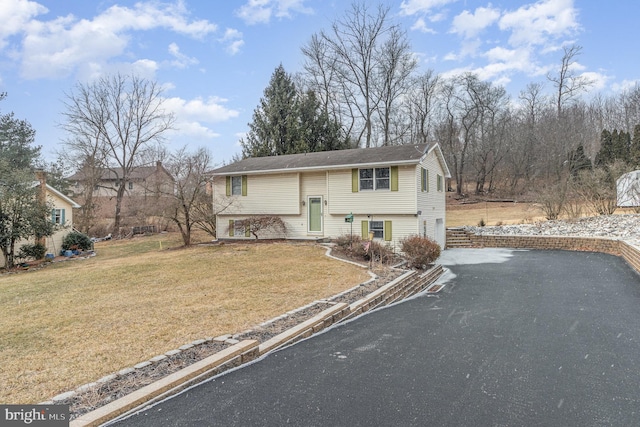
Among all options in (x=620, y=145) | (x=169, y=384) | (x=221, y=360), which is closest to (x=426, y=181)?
(x=221, y=360)

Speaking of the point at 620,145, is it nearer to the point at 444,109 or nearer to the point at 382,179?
the point at 444,109

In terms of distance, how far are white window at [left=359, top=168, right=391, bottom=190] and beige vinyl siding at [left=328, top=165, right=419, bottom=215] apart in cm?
22

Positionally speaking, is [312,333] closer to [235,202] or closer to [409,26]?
[235,202]

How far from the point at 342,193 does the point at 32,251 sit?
14.2 metres

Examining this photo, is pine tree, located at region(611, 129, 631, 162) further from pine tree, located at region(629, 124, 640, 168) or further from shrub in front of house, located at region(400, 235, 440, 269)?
shrub in front of house, located at region(400, 235, 440, 269)

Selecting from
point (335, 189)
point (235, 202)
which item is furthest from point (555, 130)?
point (235, 202)

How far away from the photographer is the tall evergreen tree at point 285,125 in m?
28.5

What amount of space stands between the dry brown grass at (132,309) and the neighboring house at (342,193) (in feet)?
13.1

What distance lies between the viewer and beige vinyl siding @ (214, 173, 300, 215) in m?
17.0

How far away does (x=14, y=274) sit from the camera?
13875mm

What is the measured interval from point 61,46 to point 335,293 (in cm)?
1794

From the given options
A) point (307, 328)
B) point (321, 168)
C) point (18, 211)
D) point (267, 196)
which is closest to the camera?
point (307, 328)

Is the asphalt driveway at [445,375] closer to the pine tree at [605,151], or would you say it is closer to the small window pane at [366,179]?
the small window pane at [366,179]

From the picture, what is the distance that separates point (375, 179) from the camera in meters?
15.4
